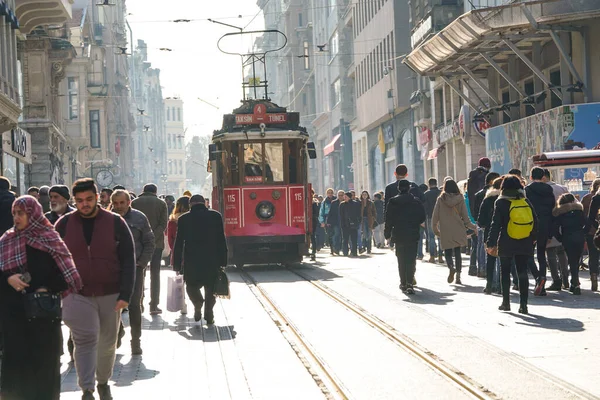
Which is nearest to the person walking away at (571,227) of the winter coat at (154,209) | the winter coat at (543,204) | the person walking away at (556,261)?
the winter coat at (543,204)

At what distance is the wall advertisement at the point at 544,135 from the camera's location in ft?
91.0

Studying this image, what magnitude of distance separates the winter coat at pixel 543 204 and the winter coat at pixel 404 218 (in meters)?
1.58

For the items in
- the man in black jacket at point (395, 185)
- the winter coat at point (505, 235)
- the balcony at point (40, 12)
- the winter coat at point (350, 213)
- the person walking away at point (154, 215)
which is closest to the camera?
the winter coat at point (505, 235)

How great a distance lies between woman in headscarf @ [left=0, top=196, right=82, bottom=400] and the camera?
7.89 metres

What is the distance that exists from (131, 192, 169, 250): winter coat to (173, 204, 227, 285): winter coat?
1618 mm

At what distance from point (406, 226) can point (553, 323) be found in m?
4.65

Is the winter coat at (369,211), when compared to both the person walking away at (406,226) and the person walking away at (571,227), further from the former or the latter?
the person walking away at (571,227)

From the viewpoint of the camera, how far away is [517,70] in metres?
36.2

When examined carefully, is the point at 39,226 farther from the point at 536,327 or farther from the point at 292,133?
the point at 292,133

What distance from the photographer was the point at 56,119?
169 feet

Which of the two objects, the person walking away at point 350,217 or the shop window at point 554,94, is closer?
the person walking away at point 350,217

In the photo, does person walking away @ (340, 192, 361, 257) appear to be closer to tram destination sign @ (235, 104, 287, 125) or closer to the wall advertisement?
the wall advertisement

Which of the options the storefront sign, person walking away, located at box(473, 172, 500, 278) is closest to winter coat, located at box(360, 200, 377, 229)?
the storefront sign

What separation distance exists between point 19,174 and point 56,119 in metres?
12.2
